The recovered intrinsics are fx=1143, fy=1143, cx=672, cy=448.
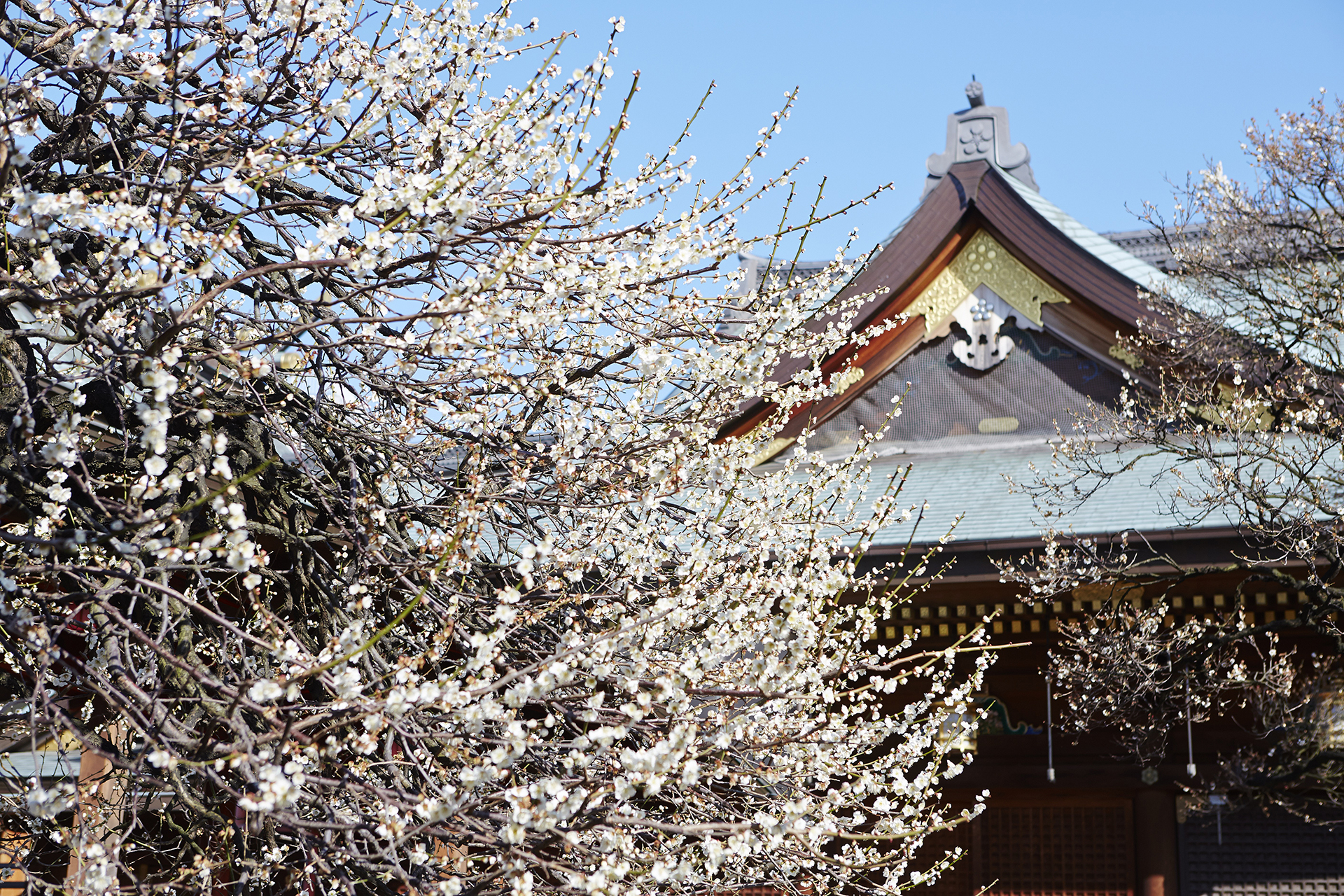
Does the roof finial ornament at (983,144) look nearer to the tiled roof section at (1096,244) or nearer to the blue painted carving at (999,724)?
the tiled roof section at (1096,244)

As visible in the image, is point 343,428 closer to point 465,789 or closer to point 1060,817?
point 465,789

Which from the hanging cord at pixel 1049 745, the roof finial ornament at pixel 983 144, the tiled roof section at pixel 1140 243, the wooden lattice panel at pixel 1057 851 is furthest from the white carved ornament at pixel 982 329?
the tiled roof section at pixel 1140 243

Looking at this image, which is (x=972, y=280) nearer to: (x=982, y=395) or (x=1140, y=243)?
(x=982, y=395)

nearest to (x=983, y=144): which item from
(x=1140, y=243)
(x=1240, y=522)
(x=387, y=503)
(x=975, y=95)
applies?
(x=975, y=95)

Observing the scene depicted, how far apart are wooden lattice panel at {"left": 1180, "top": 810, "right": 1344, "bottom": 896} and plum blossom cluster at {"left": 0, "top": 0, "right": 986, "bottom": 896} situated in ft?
8.50

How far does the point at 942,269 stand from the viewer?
8.77m

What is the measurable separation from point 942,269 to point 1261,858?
452 centimetres

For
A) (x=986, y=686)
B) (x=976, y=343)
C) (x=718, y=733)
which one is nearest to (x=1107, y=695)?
(x=986, y=686)

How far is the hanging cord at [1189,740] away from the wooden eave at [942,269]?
2.67m

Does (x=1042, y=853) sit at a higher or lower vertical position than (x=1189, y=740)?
lower

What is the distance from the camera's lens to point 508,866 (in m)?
2.72

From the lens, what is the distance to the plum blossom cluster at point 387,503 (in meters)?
2.80

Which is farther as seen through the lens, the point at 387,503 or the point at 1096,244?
the point at 1096,244

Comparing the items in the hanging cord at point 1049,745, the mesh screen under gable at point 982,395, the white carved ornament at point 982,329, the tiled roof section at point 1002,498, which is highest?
the white carved ornament at point 982,329
